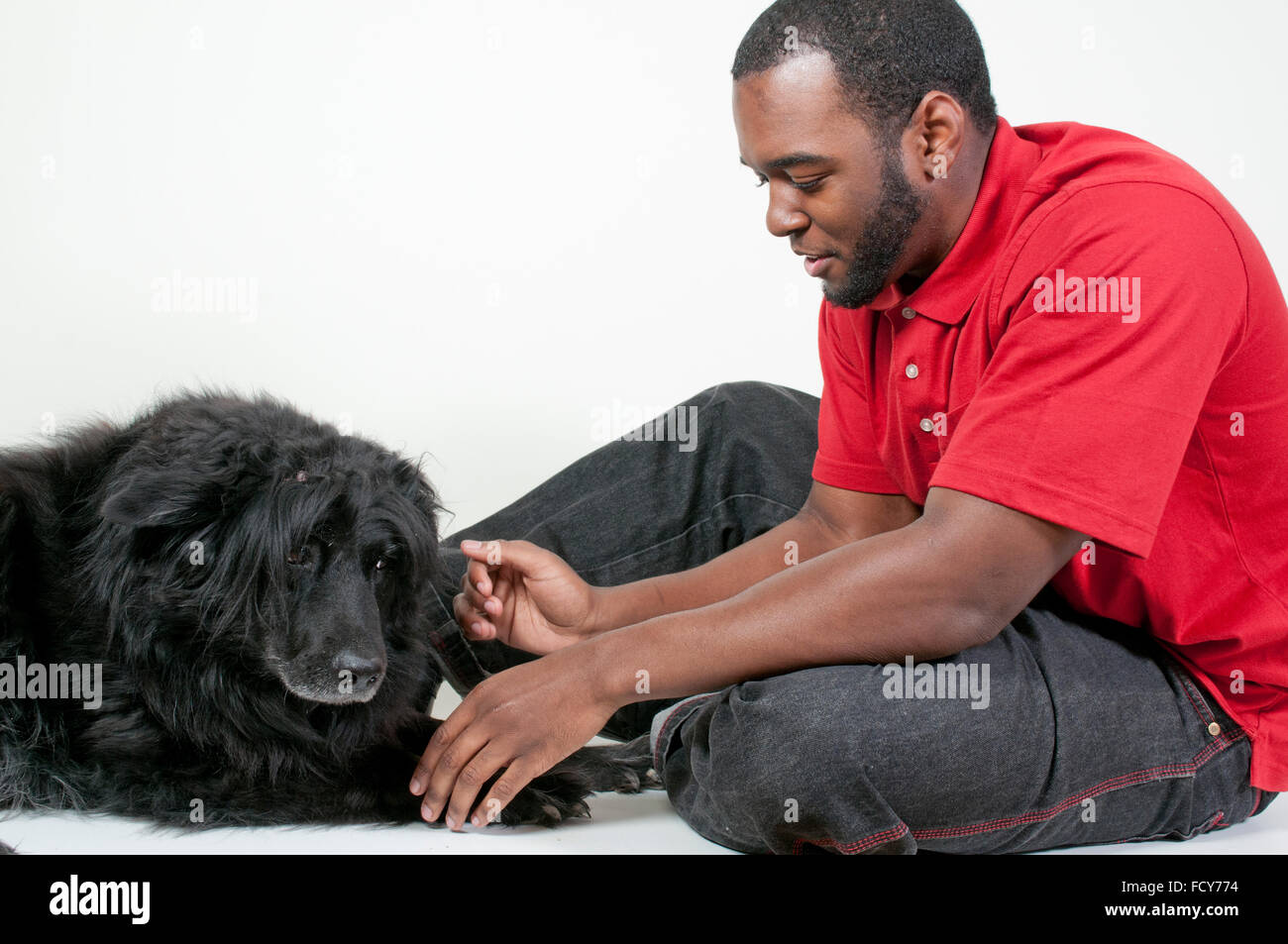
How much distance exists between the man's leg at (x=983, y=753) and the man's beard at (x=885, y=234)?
0.82m

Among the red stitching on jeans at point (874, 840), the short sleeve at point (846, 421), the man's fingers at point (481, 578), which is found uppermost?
the short sleeve at point (846, 421)

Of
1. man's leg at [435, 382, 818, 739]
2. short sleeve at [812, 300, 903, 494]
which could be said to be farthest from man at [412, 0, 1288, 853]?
man's leg at [435, 382, 818, 739]

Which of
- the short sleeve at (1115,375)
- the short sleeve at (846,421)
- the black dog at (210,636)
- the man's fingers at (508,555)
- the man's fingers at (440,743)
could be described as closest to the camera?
the short sleeve at (1115,375)

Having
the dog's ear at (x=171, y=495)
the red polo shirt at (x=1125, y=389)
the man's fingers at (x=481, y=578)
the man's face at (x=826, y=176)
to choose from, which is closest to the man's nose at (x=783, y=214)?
the man's face at (x=826, y=176)

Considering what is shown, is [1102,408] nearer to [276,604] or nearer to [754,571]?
[754,571]

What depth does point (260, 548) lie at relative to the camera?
2482 mm

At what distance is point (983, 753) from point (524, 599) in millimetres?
1246

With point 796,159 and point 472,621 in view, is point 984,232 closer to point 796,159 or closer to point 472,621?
point 796,159

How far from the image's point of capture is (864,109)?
228 cm

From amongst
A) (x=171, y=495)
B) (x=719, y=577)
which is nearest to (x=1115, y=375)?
(x=719, y=577)

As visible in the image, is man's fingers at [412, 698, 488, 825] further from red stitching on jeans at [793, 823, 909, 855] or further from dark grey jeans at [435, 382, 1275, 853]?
red stitching on jeans at [793, 823, 909, 855]

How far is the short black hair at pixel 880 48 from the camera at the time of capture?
7.44ft

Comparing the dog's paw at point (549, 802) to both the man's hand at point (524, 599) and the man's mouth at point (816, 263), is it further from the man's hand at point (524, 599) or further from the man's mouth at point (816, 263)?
the man's mouth at point (816, 263)

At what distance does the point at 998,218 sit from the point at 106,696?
2.29 m
